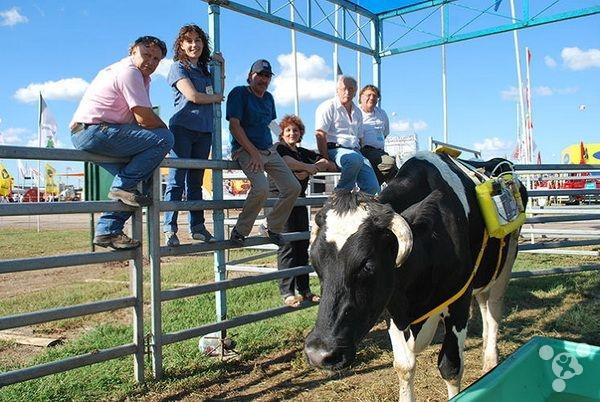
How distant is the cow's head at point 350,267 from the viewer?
2.48 metres

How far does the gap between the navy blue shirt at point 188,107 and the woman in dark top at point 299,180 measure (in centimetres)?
90

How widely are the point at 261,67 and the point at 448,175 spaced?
182 centimetres

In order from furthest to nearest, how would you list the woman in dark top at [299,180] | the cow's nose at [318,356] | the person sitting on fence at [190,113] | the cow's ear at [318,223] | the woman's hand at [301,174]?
the woman's hand at [301,174] → the woman in dark top at [299,180] → the person sitting on fence at [190,113] → the cow's ear at [318,223] → the cow's nose at [318,356]

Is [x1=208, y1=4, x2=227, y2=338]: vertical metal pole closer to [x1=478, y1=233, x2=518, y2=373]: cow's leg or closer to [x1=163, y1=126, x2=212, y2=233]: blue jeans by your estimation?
[x1=163, y1=126, x2=212, y2=233]: blue jeans

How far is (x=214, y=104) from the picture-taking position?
15.4 feet

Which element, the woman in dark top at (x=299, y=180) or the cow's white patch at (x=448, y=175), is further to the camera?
the woman in dark top at (x=299, y=180)

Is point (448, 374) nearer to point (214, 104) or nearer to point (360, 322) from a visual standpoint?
point (360, 322)

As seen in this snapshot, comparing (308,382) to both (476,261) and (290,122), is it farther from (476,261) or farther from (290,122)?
(290,122)

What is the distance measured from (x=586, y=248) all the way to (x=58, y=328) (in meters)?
10.3

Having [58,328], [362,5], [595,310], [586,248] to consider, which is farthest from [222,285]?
[586,248]

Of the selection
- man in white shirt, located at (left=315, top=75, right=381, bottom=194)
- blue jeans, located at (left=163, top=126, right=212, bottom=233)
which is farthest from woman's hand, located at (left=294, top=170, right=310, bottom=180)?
blue jeans, located at (left=163, top=126, right=212, bottom=233)

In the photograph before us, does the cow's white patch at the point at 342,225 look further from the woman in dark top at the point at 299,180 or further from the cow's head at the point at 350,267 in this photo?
the woman in dark top at the point at 299,180

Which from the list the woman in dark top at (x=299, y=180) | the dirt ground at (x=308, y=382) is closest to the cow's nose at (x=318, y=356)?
the dirt ground at (x=308, y=382)

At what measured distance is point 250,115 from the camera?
15.1ft
